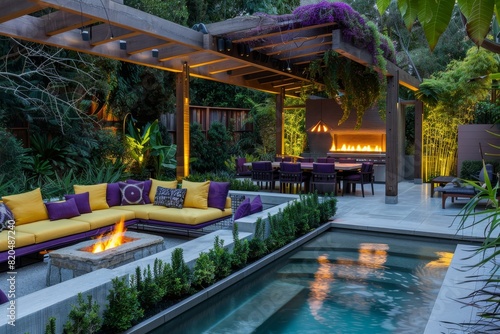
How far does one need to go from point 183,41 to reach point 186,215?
323 centimetres

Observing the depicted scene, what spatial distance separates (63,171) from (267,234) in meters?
6.72

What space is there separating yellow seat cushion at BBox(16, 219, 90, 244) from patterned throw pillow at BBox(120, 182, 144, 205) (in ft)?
4.44

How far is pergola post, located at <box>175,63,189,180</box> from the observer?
33.2 ft

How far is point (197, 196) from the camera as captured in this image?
7.47m

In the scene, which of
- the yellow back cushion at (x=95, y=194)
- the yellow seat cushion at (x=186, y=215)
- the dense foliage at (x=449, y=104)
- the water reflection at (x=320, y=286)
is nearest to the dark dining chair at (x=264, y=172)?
the yellow seat cushion at (x=186, y=215)

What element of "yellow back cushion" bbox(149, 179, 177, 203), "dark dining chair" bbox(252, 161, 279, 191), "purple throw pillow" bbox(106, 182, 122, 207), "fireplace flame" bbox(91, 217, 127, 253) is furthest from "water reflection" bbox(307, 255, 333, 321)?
"dark dining chair" bbox(252, 161, 279, 191)

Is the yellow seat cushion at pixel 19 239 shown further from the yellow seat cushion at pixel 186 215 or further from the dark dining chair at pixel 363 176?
the dark dining chair at pixel 363 176

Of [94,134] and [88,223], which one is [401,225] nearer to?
[88,223]

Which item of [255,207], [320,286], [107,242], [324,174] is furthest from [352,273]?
[324,174]

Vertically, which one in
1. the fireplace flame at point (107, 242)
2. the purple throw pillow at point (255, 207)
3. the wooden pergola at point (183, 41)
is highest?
the wooden pergola at point (183, 41)

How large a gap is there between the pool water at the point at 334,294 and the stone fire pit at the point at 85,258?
105 cm

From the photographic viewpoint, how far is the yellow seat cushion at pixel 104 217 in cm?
652

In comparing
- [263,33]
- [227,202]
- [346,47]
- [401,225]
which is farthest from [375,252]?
[263,33]

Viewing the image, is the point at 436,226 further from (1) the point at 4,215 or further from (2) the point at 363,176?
(1) the point at 4,215
